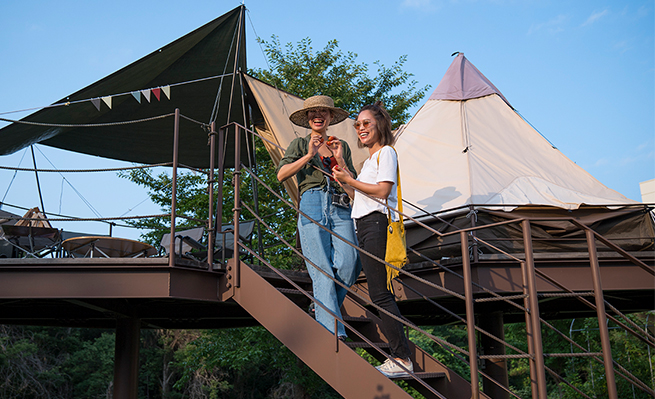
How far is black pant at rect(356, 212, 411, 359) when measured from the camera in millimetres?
3647

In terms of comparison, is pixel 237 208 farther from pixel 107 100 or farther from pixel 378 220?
pixel 107 100

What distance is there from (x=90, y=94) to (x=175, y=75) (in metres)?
1.42

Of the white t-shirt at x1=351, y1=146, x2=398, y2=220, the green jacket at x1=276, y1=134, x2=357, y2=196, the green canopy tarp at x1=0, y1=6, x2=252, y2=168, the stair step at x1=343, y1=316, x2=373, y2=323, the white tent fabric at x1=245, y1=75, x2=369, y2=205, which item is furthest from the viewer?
the white tent fabric at x1=245, y1=75, x2=369, y2=205

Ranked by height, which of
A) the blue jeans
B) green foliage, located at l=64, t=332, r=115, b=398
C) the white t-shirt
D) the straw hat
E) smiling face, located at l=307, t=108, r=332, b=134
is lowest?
green foliage, located at l=64, t=332, r=115, b=398

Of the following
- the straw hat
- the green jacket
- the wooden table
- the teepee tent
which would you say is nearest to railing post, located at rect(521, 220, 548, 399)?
the green jacket

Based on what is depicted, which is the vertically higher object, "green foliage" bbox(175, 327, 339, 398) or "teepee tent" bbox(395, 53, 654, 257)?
"teepee tent" bbox(395, 53, 654, 257)

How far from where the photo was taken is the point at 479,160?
7.54m

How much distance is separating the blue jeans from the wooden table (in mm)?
3231

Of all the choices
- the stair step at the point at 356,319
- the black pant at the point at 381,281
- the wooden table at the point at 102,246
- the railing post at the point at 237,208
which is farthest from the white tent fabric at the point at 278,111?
the black pant at the point at 381,281

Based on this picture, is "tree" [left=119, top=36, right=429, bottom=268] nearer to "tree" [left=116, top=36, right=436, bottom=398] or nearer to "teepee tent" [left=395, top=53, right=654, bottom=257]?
"tree" [left=116, top=36, right=436, bottom=398]

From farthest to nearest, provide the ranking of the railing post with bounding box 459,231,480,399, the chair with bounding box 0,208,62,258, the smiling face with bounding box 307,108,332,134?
the chair with bounding box 0,208,62,258, the smiling face with bounding box 307,108,332,134, the railing post with bounding box 459,231,480,399

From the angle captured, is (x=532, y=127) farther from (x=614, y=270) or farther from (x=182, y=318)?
(x=182, y=318)

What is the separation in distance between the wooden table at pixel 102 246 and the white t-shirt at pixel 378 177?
12.2 feet

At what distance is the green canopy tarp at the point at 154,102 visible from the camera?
7539 mm
